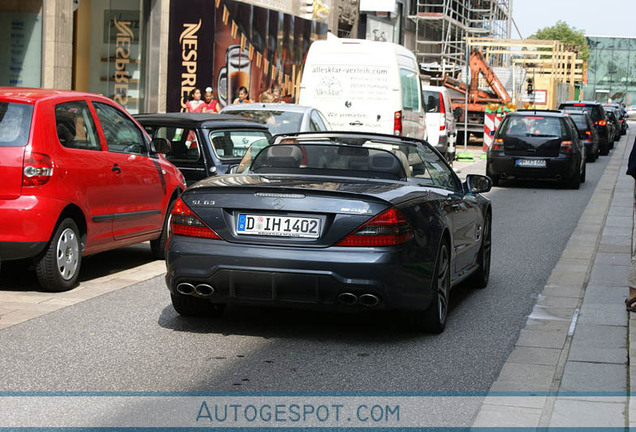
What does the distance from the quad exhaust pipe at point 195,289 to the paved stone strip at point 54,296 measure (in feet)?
4.05

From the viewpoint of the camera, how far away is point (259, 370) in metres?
6.32

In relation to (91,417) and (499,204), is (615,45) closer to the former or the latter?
(499,204)

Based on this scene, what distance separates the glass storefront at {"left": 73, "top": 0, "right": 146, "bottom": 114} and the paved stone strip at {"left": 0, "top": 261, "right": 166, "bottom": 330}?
52.0ft

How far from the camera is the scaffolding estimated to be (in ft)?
200

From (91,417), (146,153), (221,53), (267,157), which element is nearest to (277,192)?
(267,157)

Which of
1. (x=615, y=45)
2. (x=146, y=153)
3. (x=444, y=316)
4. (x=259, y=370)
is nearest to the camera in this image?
(x=259, y=370)

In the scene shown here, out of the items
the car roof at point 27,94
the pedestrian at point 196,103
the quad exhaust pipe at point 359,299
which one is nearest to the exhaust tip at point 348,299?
the quad exhaust pipe at point 359,299

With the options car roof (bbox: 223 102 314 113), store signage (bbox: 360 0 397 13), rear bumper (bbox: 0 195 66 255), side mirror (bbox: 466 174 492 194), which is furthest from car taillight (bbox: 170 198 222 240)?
store signage (bbox: 360 0 397 13)

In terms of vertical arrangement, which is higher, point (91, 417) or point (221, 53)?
point (221, 53)

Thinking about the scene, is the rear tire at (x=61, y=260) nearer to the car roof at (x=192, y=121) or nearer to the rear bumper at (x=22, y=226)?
the rear bumper at (x=22, y=226)

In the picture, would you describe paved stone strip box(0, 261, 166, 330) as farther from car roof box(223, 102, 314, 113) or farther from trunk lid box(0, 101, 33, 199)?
car roof box(223, 102, 314, 113)

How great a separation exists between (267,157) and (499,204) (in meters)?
11.2

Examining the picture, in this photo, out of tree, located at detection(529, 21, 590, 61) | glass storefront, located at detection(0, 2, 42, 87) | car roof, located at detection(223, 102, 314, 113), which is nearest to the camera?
car roof, located at detection(223, 102, 314, 113)

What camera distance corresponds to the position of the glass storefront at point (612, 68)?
483 feet
